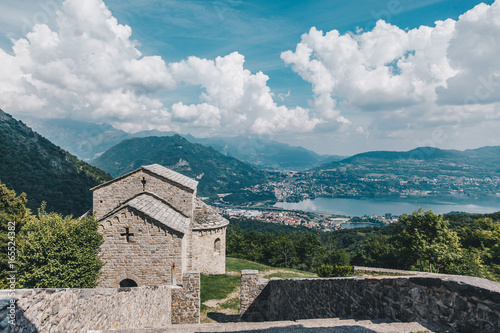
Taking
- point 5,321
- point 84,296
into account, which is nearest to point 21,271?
point 84,296

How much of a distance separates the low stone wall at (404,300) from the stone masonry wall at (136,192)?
11726 millimetres

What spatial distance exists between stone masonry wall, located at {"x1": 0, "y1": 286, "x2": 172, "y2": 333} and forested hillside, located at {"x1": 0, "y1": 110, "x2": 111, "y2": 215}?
173 feet

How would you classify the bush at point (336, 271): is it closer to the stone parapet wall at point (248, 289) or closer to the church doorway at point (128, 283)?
the stone parapet wall at point (248, 289)

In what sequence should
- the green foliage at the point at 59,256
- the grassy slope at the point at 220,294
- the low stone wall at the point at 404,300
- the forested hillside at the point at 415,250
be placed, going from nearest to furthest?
the low stone wall at the point at 404,300, the green foliage at the point at 59,256, the grassy slope at the point at 220,294, the forested hillside at the point at 415,250

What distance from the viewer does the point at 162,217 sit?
45.1 feet

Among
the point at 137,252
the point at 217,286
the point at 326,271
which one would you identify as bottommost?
the point at 217,286

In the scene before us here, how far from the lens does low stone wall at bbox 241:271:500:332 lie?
346 centimetres

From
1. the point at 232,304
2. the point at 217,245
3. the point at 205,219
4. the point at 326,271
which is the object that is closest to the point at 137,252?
the point at 232,304

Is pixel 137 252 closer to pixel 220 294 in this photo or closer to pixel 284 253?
pixel 220 294

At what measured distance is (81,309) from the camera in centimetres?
455

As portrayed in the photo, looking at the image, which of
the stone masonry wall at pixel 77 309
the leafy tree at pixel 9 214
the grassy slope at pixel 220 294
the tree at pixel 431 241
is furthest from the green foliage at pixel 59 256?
the tree at pixel 431 241

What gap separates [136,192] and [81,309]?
14836 mm

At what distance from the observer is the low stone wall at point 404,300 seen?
346 cm

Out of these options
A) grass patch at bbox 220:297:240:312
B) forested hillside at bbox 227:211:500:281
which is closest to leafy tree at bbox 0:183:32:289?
grass patch at bbox 220:297:240:312
